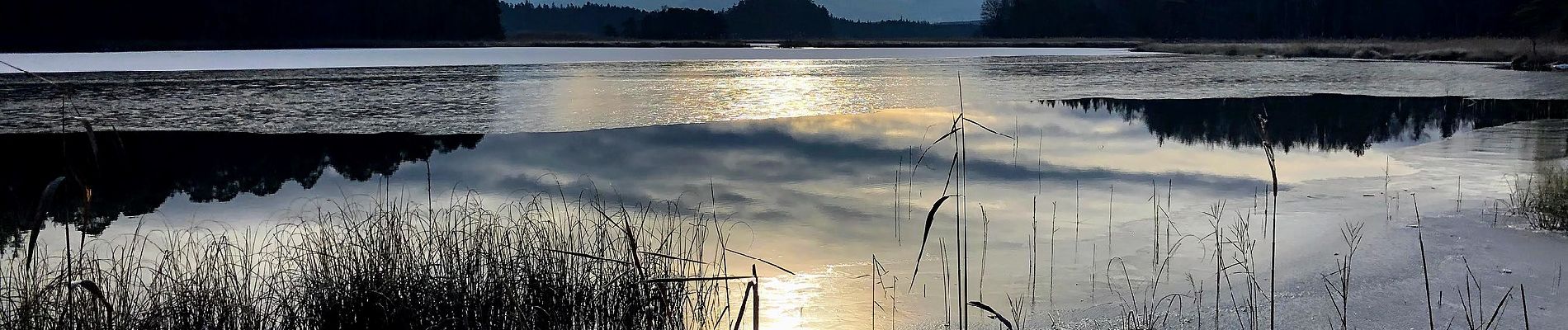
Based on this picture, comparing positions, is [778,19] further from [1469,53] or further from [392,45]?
[1469,53]

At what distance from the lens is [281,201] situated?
678 centimetres

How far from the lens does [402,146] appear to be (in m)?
9.88

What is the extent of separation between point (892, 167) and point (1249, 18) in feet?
248

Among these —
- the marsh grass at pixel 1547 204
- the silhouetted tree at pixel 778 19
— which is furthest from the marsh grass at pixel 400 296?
the silhouetted tree at pixel 778 19

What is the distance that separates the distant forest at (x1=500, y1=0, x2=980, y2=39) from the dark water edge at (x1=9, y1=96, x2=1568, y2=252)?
2450 inches

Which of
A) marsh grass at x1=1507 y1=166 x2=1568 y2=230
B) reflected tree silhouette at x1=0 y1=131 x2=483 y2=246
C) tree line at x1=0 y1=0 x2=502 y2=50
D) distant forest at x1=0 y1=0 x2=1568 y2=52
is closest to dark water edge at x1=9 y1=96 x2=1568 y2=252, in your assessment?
reflected tree silhouette at x1=0 y1=131 x2=483 y2=246

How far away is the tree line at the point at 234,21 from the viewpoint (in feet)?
153

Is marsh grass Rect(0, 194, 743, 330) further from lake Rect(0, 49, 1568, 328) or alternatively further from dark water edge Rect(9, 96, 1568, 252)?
dark water edge Rect(9, 96, 1568, 252)

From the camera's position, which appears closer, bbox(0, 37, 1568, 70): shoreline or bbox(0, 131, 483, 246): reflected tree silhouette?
bbox(0, 131, 483, 246): reflected tree silhouette

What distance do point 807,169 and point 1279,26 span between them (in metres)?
75.5

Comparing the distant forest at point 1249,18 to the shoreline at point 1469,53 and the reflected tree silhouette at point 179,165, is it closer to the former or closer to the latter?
the shoreline at point 1469,53

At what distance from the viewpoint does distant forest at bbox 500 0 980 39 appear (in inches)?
2963

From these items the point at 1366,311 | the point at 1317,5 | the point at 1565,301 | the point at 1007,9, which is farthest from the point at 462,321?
the point at 1007,9

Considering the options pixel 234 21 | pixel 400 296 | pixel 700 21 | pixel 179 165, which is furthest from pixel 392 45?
pixel 400 296
